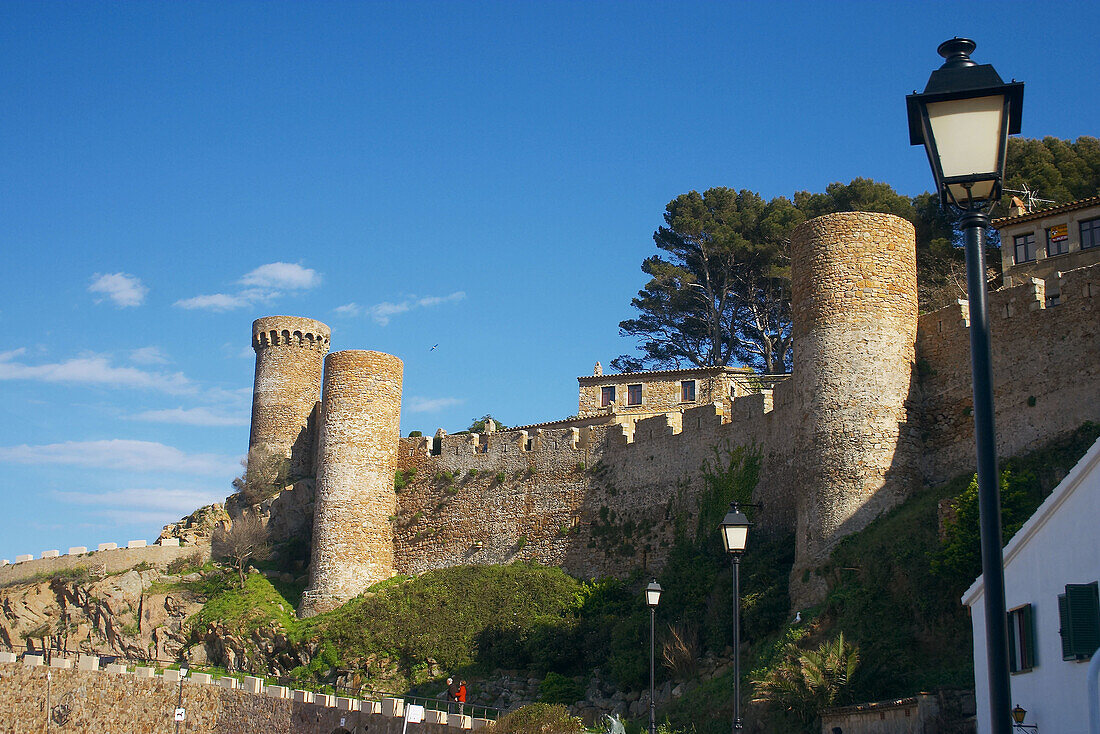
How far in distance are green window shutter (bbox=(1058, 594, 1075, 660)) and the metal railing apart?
15265 mm

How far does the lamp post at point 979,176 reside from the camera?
22.0ft

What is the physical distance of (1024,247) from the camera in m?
35.1

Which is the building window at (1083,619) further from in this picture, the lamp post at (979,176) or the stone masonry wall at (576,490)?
the stone masonry wall at (576,490)

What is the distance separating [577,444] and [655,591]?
726 inches

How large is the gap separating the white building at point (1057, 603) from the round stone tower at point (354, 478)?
25774mm

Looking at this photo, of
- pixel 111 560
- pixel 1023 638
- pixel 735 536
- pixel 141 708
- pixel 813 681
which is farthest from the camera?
pixel 111 560

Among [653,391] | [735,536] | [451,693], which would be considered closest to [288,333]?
[653,391]

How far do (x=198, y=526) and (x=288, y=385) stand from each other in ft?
25.6

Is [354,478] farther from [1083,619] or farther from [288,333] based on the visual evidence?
[1083,619]

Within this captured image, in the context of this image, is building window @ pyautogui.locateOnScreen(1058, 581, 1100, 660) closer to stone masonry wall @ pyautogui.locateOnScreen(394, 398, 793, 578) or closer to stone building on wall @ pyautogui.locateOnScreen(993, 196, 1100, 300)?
stone masonry wall @ pyautogui.locateOnScreen(394, 398, 793, 578)

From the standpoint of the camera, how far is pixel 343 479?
40156 millimetres

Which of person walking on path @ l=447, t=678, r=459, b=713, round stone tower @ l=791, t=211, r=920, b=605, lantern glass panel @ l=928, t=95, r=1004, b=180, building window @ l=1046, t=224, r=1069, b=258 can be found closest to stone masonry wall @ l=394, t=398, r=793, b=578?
round stone tower @ l=791, t=211, r=920, b=605

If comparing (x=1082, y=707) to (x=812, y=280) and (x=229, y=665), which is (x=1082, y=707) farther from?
(x=229, y=665)

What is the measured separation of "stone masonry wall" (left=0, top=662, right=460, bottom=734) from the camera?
30797mm
